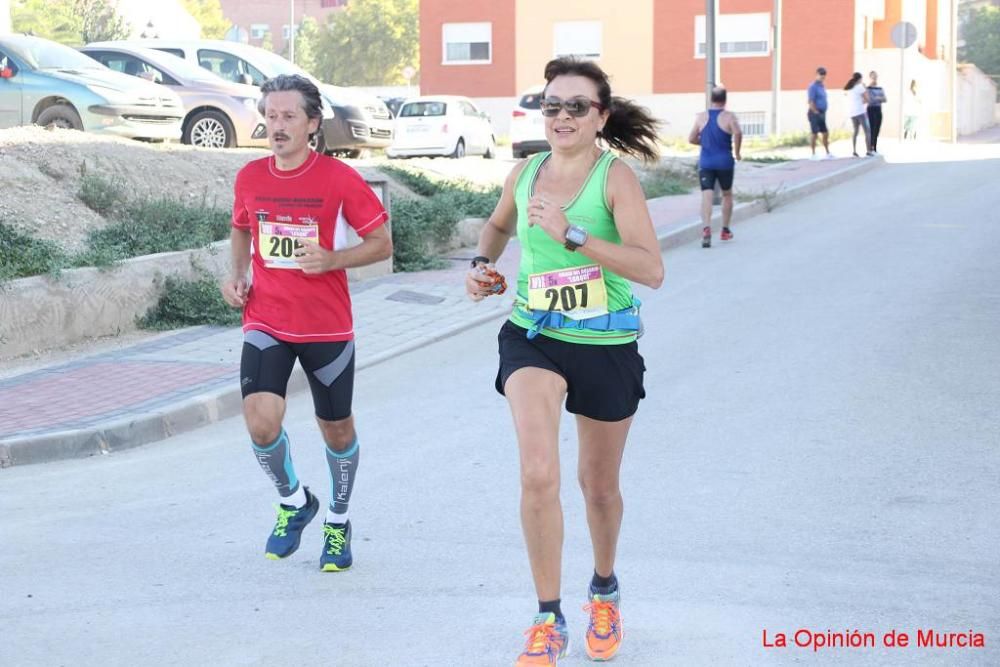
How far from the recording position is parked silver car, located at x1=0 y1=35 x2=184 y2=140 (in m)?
16.6

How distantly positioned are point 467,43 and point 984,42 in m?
57.2

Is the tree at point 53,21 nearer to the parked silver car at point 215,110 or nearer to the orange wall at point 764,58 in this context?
the orange wall at point 764,58

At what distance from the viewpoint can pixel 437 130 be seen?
96.4 ft

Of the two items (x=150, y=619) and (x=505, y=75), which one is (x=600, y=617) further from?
(x=505, y=75)

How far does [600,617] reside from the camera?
4504 millimetres

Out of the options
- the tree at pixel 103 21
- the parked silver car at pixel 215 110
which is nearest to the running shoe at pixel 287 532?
the parked silver car at pixel 215 110

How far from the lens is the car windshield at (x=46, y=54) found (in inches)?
672

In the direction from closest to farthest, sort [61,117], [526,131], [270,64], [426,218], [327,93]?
[426,218]
[61,117]
[327,93]
[270,64]
[526,131]

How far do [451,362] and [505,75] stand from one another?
42.4 meters

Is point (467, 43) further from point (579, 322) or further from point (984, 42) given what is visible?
point (984, 42)

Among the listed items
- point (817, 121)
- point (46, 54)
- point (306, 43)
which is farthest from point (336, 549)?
point (306, 43)

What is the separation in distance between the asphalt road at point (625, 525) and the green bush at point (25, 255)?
7.88 ft

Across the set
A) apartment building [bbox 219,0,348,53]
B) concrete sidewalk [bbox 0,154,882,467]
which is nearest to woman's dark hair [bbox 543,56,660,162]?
concrete sidewalk [bbox 0,154,882,467]

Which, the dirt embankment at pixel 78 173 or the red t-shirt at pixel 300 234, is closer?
the red t-shirt at pixel 300 234
